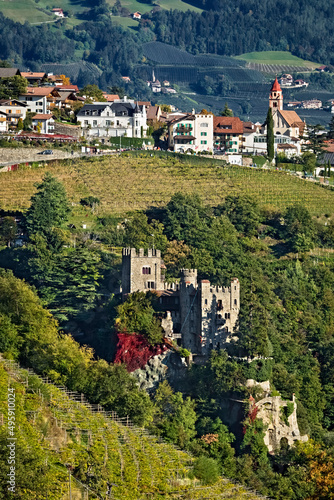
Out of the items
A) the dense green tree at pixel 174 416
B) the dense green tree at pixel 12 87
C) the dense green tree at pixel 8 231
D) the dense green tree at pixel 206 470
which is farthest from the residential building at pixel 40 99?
the dense green tree at pixel 206 470

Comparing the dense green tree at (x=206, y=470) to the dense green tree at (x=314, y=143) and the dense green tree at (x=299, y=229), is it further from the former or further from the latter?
the dense green tree at (x=314, y=143)

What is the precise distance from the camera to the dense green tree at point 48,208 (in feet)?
349

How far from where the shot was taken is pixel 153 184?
4766 inches

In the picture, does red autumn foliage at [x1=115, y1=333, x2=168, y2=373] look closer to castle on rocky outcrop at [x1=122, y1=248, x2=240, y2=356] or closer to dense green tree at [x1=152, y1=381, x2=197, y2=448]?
castle on rocky outcrop at [x1=122, y1=248, x2=240, y2=356]

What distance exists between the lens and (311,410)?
288 ft

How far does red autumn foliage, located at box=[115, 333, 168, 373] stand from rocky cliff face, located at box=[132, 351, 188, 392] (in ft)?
1.04

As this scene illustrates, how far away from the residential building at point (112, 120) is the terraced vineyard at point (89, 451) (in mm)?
64835

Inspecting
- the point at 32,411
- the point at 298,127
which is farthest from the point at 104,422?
the point at 298,127

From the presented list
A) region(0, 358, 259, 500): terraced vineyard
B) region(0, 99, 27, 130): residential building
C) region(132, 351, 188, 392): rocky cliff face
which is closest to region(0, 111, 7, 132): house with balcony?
region(0, 99, 27, 130): residential building

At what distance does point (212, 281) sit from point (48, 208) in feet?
67.3

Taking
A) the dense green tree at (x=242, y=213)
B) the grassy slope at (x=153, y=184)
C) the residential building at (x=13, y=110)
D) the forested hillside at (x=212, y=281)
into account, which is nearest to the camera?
the forested hillside at (x=212, y=281)

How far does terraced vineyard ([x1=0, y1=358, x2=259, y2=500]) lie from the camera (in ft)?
207

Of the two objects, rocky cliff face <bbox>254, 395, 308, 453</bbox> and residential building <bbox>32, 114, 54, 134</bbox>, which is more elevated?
residential building <bbox>32, 114, 54, 134</bbox>

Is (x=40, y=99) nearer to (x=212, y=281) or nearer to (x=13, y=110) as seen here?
(x=13, y=110)
